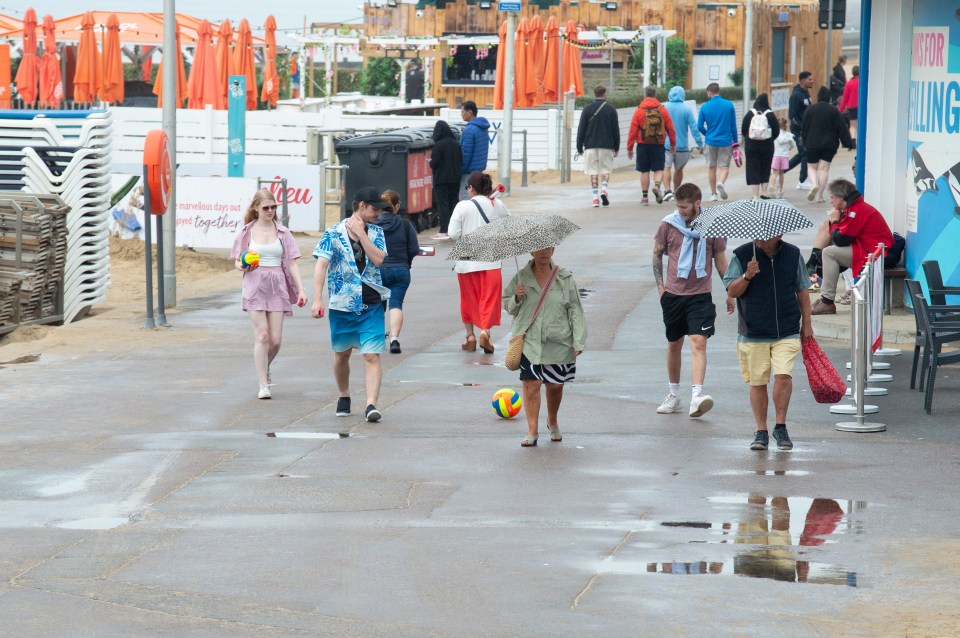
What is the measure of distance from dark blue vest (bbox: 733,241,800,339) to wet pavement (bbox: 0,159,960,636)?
84cm

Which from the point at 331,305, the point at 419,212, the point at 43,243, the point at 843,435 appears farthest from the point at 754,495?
the point at 419,212

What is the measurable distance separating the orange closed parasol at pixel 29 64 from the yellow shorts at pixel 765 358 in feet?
91.6

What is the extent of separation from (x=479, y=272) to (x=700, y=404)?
3.33 metres

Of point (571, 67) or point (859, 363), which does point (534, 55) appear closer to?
point (571, 67)

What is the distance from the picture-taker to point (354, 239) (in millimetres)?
10641

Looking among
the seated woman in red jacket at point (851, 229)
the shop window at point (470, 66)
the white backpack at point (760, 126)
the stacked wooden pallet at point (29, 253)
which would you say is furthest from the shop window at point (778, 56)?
the seated woman in red jacket at point (851, 229)

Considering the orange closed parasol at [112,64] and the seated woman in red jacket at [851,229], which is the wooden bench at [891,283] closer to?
the seated woman in red jacket at [851,229]

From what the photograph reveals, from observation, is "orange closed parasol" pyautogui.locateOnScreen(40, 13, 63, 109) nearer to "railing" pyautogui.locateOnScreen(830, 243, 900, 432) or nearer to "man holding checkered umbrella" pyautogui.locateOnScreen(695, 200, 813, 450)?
"railing" pyautogui.locateOnScreen(830, 243, 900, 432)

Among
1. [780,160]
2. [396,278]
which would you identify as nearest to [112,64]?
[780,160]

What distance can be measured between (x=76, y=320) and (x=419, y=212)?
26.3 ft

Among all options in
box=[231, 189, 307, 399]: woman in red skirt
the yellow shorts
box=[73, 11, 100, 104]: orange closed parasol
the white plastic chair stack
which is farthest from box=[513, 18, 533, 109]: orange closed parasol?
the yellow shorts

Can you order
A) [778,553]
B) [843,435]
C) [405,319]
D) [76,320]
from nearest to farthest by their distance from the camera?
[778,553] → [843,435] → [405,319] → [76,320]

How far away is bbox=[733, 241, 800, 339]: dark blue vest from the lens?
9453mm

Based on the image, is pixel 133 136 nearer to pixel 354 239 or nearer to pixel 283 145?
pixel 283 145
